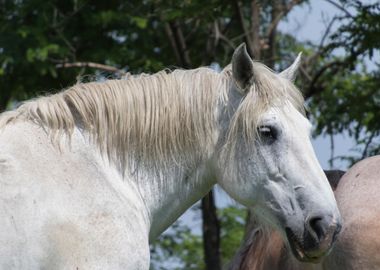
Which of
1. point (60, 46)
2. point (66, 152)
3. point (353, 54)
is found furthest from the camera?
point (60, 46)

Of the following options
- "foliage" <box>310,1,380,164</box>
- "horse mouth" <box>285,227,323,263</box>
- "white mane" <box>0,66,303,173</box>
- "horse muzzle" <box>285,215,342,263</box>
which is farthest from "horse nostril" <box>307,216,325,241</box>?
"foliage" <box>310,1,380,164</box>

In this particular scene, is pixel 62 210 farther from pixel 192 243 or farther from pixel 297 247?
pixel 192 243

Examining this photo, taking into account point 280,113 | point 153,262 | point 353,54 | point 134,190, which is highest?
point 280,113

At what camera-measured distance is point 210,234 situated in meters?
11.1

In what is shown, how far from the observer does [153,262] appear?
12789 mm

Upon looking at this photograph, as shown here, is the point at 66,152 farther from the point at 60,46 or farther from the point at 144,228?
the point at 60,46

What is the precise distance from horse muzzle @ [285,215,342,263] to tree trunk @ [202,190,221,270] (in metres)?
5.69

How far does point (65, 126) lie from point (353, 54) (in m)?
5.65

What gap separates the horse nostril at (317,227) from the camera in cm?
499

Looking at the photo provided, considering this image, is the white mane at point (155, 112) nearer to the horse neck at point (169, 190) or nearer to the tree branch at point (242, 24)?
the horse neck at point (169, 190)

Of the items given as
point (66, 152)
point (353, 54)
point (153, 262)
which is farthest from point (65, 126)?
point (153, 262)

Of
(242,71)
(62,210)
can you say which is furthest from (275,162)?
(62,210)

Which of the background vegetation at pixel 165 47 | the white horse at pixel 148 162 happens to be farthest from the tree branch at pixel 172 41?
the white horse at pixel 148 162

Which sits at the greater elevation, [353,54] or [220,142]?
[220,142]
